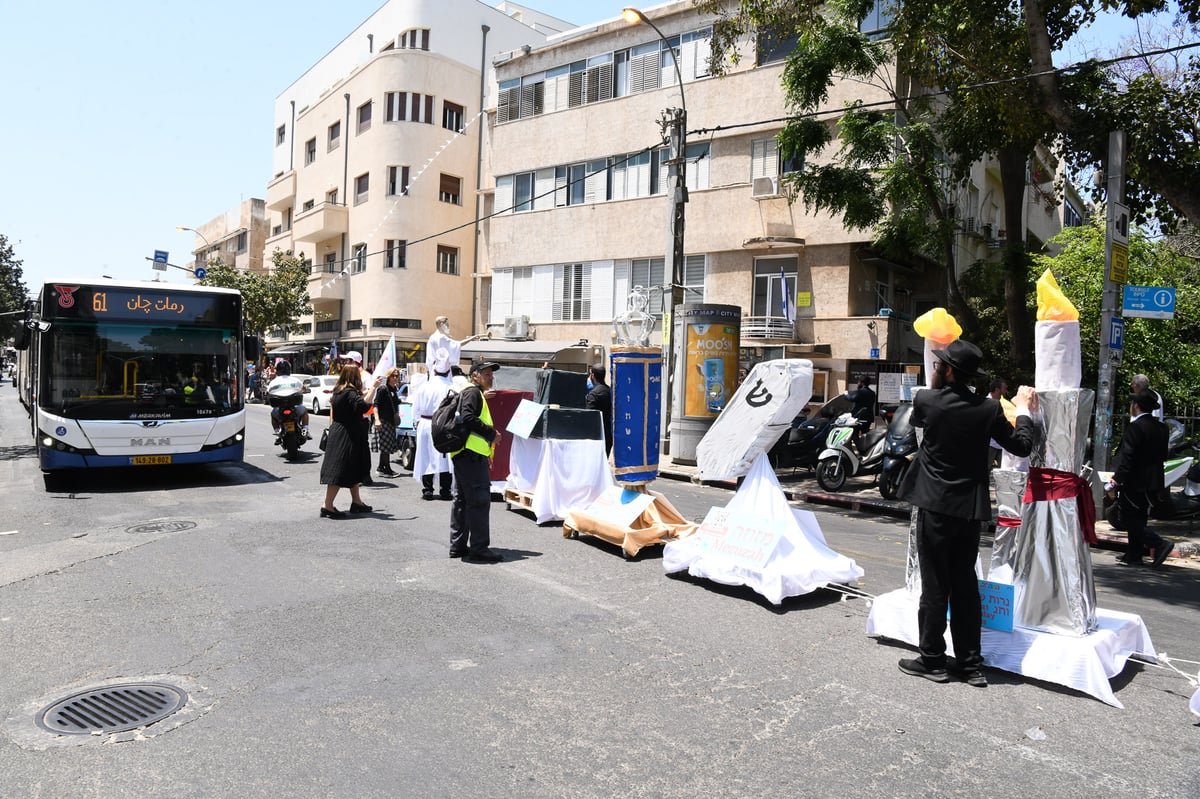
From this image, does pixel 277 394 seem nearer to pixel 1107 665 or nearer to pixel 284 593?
pixel 284 593

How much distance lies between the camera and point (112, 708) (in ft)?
13.9

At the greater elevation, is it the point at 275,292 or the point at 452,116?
the point at 452,116

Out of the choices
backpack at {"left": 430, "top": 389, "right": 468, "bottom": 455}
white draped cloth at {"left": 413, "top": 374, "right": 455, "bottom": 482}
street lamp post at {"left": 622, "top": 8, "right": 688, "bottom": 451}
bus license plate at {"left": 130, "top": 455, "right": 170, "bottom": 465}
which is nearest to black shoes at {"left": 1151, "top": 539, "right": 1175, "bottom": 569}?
backpack at {"left": 430, "top": 389, "right": 468, "bottom": 455}

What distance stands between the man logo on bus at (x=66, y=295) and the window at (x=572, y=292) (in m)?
17.7

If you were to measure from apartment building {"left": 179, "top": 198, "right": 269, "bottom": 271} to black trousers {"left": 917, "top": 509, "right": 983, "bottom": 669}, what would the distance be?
56805mm

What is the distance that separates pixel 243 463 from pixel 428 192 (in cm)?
2452

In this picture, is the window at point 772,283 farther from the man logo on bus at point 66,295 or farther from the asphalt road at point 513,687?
the man logo on bus at point 66,295

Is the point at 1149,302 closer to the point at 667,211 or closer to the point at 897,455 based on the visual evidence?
the point at 897,455

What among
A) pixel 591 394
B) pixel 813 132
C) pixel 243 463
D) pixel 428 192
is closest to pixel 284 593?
pixel 591 394

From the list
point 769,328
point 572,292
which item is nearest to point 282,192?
point 572,292

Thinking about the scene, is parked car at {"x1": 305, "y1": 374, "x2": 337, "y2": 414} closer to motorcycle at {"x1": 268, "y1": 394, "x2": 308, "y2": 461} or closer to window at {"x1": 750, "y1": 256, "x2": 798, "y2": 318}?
window at {"x1": 750, "y1": 256, "x2": 798, "y2": 318}

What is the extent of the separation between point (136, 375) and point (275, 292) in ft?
104

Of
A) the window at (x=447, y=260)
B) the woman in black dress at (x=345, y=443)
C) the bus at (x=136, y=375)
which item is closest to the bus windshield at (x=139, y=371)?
the bus at (x=136, y=375)

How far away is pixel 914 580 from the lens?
5.53 meters
